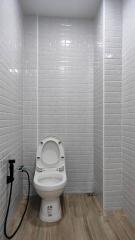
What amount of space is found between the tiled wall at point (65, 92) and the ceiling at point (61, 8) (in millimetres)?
94

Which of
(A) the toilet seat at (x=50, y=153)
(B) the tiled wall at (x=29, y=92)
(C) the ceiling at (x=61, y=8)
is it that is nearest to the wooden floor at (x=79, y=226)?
(A) the toilet seat at (x=50, y=153)

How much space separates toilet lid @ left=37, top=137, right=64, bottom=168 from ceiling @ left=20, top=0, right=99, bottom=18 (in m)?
1.70

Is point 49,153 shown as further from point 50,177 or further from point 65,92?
point 65,92

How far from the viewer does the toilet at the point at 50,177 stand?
1.95 meters

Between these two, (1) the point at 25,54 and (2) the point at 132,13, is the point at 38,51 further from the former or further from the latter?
(2) the point at 132,13

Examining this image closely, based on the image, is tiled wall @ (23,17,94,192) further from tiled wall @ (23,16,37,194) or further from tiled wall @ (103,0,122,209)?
tiled wall @ (103,0,122,209)

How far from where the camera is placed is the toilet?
1950 millimetres

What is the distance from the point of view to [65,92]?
106 inches

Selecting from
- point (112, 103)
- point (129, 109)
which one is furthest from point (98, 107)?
point (129, 109)

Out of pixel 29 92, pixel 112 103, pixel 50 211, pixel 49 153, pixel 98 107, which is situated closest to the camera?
pixel 50 211

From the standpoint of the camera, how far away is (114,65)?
221 centimetres

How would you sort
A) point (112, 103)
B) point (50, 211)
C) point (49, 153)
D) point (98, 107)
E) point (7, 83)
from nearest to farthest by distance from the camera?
1. point (7, 83)
2. point (50, 211)
3. point (112, 103)
4. point (98, 107)
5. point (49, 153)

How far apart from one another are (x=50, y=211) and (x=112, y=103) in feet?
4.49

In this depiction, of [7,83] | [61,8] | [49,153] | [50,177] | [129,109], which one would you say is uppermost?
[61,8]
